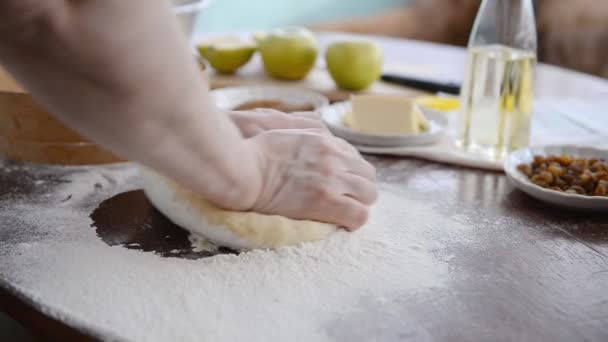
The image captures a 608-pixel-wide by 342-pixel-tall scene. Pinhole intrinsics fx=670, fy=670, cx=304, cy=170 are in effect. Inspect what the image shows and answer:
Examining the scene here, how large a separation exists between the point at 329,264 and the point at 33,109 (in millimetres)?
598

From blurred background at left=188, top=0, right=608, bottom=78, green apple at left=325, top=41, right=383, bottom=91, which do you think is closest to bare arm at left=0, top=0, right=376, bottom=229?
green apple at left=325, top=41, right=383, bottom=91

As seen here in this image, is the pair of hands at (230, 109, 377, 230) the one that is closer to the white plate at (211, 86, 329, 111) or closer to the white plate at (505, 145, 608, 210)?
the white plate at (505, 145, 608, 210)

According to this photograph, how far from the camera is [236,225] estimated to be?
2.76ft

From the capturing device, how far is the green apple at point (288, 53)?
1.64 metres

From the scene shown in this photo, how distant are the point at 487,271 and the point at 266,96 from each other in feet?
2.49

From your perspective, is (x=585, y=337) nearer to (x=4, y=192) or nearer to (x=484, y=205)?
(x=484, y=205)

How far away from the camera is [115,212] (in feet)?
3.15

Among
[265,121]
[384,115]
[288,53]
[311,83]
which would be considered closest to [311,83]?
[311,83]

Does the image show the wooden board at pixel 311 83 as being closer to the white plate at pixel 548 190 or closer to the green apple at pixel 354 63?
the green apple at pixel 354 63

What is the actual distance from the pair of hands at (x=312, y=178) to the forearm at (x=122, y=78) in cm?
13

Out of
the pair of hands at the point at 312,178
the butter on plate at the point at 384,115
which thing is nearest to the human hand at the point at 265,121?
the pair of hands at the point at 312,178

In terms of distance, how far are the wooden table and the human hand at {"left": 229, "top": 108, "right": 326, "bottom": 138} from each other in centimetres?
18

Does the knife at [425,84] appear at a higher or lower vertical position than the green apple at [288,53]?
lower

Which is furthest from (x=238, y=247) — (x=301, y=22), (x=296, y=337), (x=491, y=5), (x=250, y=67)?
(x=301, y=22)
